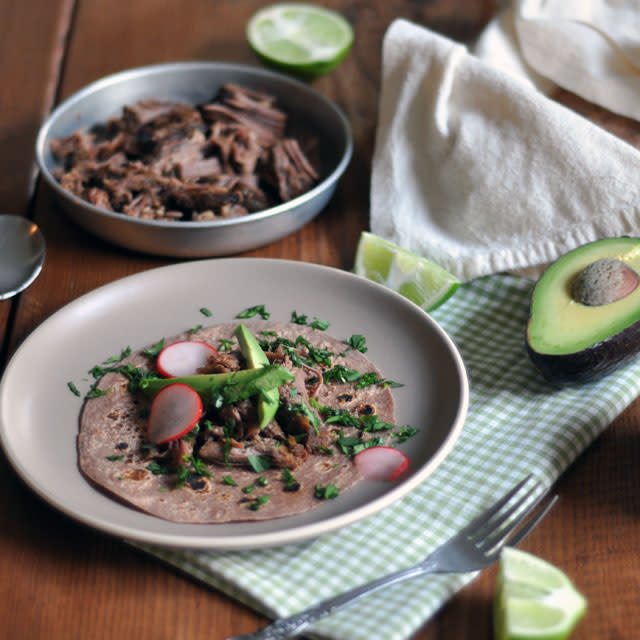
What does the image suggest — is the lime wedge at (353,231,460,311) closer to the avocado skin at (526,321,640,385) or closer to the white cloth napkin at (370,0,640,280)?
the white cloth napkin at (370,0,640,280)

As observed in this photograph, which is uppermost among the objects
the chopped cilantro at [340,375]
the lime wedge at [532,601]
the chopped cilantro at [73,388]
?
the lime wedge at [532,601]

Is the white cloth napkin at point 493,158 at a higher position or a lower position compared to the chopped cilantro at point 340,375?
higher

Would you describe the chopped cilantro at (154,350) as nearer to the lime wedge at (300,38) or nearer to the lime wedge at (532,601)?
the lime wedge at (532,601)

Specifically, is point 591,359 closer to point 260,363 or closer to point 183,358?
point 260,363

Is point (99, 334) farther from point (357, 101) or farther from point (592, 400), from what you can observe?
point (357, 101)

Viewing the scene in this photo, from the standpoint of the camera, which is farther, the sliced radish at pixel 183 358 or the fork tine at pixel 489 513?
the sliced radish at pixel 183 358

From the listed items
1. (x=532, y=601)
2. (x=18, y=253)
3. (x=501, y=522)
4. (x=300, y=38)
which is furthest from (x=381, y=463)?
(x=300, y=38)

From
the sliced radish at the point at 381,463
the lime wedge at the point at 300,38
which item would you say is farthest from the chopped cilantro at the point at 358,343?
the lime wedge at the point at 300,38
